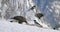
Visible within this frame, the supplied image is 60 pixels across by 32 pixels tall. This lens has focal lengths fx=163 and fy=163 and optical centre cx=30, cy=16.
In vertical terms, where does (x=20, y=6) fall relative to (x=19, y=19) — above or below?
above

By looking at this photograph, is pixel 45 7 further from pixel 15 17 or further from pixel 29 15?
pixel 15 17

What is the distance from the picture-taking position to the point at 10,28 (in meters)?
1.41

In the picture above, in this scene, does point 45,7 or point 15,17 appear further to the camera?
point 45,7

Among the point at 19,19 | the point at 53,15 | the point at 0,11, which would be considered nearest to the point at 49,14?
the point at 53,15

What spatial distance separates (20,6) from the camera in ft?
8.36

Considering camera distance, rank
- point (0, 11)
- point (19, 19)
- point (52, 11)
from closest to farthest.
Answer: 1. point (19, 19)
2. point (0, 11)
3. point (52, 11)

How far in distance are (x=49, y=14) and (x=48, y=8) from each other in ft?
0.35

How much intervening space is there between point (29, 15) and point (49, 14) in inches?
12.9

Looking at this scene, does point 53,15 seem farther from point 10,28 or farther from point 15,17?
point 10,28

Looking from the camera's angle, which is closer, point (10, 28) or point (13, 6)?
point (10, 28)

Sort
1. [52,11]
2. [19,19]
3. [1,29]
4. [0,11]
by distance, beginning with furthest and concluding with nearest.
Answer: [52,11], [0,11], [19,19], [1,29]

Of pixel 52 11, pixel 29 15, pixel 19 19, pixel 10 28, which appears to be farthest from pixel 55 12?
pixel 10 28

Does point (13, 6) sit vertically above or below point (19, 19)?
above

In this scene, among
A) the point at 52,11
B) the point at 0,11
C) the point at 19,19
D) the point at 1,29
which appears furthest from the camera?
the point at 52,11
